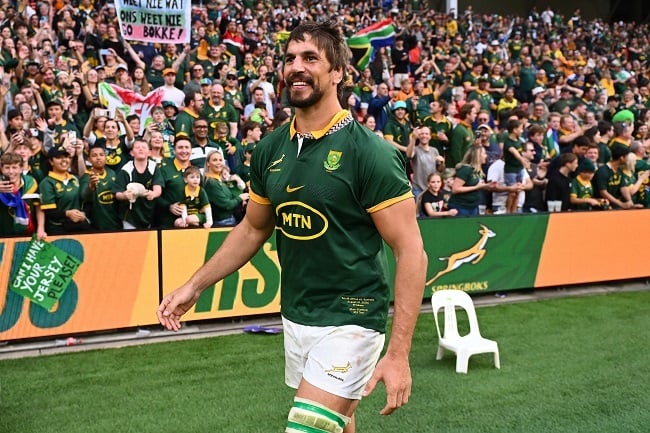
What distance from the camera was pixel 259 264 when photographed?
8719 millimetres

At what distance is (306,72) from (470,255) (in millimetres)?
7122

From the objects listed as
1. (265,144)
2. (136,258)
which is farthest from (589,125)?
(265,144)

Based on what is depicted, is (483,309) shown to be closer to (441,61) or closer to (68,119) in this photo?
(68,119)

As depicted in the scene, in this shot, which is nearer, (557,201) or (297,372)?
(297,372)

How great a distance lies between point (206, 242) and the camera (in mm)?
8422

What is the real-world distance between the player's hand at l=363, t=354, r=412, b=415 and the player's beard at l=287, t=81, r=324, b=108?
118 cm

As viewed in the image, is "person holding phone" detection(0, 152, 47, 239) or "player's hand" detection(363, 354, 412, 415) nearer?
"player's hand" detection(363, 354, 412, 415)

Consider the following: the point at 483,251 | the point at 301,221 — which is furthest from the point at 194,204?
the point at 301,221

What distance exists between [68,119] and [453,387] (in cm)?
666

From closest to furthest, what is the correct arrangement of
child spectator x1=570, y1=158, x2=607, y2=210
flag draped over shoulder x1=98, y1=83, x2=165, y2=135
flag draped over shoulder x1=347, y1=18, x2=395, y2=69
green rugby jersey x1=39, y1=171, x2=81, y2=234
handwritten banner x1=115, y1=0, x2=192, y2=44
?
green rugby jersey x1=39, y1=171, x2=81, y2=234
handwritten banner x1=115, y1=0, x2=192, y2=44
child spectator x1=570, y1=158, x2=607, y2=210
flag draped over shoulder x1=98, y1=83, x2=165, y2=135
flag draped over shoulder x1=347, y1=18, x2=395, y2=69

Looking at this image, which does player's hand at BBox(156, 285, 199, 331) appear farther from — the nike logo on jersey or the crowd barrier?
the crowd barrier

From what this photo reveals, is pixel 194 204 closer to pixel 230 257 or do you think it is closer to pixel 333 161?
pixel 230 257

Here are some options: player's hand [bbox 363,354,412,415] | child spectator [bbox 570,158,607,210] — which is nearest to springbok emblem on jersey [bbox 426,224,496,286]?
child spectator [bbox 570,158,607,210]

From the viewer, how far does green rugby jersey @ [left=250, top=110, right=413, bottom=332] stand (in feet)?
10.8
